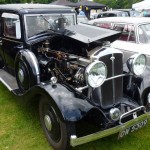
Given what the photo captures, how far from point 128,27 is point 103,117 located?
408cm

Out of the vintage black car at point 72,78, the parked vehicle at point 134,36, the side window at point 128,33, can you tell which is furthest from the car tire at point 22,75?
the side window at point 128,33

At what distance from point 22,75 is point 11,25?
4.04 feet

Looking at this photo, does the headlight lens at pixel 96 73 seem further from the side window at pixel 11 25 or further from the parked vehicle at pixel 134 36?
the parked vehicle at pixel 134 36

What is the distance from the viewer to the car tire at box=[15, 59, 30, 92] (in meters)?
3.53

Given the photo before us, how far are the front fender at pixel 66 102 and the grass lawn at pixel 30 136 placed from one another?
2.64 ft

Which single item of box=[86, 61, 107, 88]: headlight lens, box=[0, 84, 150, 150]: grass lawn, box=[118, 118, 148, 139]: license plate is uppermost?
box=[86, 61, 107, 88]: headlight lens

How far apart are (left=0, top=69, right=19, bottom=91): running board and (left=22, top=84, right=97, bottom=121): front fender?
4.18 feet

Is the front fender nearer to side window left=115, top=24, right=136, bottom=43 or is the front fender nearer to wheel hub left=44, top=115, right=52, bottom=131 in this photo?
wheel hub left=44, top=115, right=52, bottom=131

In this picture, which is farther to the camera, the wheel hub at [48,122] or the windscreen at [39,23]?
the windscreen at [39,23]

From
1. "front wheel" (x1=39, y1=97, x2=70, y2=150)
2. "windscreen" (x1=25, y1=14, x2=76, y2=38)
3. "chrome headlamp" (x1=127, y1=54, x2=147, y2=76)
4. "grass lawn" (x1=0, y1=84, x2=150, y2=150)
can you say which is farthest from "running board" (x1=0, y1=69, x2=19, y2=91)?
"chrome headlamp" (x1=127, y1=54, x2=147, y2=76)

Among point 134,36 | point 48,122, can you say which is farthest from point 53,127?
point 134,36

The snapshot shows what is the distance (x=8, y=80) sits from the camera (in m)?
4.42

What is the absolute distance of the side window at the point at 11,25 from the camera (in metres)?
3.96

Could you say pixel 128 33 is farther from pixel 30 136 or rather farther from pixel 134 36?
pixel 30 136
